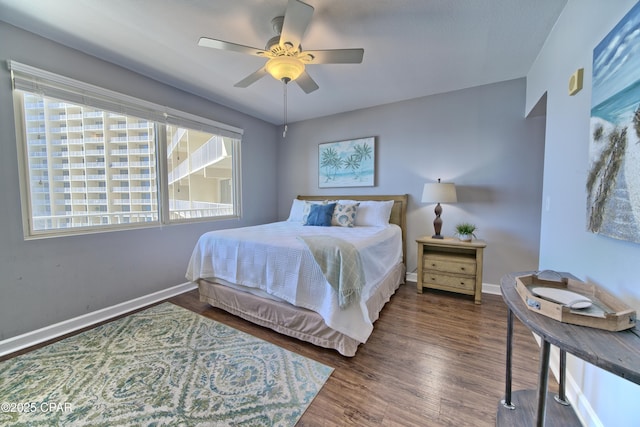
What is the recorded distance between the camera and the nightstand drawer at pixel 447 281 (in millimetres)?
2709

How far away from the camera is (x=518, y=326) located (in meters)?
2.24

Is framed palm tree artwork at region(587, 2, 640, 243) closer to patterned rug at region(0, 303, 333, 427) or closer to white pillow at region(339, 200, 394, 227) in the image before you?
patterned rug at region(0, 303, 333, 427)

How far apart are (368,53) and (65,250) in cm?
337

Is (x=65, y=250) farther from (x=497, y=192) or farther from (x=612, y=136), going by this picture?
(x=497, y=192)

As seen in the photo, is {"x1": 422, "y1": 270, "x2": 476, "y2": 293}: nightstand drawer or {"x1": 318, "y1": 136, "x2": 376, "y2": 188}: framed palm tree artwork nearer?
{"x1": 422, "y1": 270, "x2": 476, "y2": 293}: nightstand drawer

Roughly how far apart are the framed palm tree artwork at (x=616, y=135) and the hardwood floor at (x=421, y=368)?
1.13 metres

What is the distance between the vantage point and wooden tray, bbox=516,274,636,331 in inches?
31.8

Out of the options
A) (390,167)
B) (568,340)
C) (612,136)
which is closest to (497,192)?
(390,167)

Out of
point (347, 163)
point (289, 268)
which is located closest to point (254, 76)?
point (289, 268)

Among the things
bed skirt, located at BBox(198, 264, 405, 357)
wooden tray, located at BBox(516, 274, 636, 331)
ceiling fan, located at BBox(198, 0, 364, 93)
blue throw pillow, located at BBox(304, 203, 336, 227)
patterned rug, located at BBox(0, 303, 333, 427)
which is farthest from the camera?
blue throw pillow, located at BBox(304, 203, 336, 227)

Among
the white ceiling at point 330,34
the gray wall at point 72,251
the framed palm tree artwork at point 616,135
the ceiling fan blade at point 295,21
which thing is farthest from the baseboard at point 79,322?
the framed palm tree artwork at point 616,135

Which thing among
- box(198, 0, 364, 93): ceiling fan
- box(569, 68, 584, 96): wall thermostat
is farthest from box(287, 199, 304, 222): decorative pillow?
box(569, 68, 584, 96): wall thermostat

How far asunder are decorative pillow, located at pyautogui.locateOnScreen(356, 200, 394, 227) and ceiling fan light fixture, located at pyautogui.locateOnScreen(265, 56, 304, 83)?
6.20 feet

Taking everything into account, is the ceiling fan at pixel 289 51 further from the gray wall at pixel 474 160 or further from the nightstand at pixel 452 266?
the nightstand at pixel 452 266
